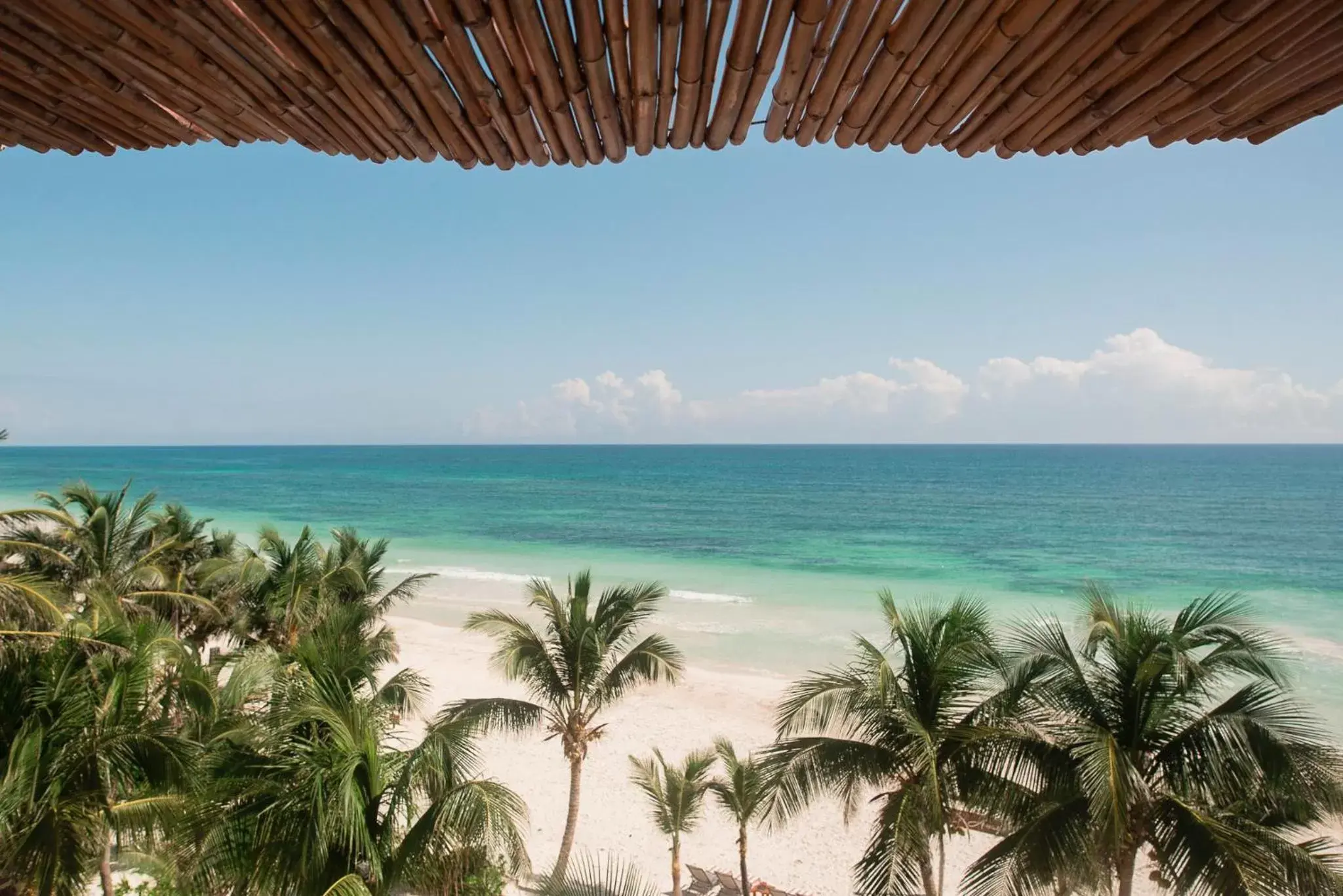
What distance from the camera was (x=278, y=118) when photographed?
1818mm

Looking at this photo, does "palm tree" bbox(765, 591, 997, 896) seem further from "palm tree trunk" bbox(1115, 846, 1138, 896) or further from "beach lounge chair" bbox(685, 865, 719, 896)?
"beach lounge chair" bbox(685, 865, 719, 896)

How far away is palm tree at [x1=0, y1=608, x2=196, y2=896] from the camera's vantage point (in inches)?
197

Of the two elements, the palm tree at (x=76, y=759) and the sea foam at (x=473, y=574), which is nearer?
the palm tree at (x=76, y=759)

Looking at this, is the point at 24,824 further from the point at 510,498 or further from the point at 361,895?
the point at 510,498

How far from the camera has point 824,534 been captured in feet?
144

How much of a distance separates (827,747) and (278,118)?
782 centimetres

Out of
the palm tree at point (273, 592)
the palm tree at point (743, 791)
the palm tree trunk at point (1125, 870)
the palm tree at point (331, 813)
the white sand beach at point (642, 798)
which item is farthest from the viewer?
the palm tree at point (273, 592)

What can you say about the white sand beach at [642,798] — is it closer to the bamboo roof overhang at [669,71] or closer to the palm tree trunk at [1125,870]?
the palm tree trunk at [1125,870]

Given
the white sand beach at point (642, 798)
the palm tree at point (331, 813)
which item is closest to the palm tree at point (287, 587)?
the white sand beach at point (642, 798)

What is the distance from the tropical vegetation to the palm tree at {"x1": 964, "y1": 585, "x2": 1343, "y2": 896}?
0.02 m

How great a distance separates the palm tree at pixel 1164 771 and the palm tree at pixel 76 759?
773 centimetres

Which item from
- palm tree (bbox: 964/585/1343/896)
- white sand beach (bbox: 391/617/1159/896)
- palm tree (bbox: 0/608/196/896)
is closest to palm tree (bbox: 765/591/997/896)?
palm tree (bbox: 964/585/1343/896)

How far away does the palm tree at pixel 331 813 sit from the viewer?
15.9ft

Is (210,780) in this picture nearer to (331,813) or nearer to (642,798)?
(331,813)
